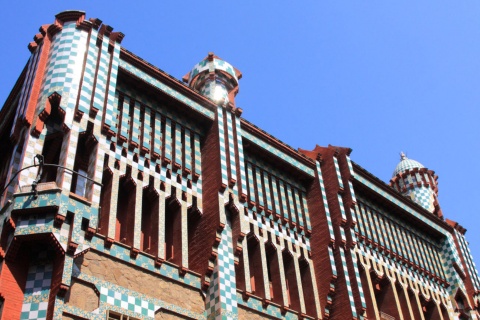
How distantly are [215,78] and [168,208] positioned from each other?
17.8ft

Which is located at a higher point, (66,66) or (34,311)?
(66,66)

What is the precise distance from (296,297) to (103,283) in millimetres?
5546

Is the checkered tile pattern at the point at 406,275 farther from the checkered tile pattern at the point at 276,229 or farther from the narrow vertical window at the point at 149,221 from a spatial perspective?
the narrow vertical window at the point at 149,221

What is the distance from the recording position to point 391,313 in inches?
742

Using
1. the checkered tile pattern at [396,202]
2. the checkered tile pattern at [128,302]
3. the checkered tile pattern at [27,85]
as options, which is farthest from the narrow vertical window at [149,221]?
the checkered tile pattern at [396,202]

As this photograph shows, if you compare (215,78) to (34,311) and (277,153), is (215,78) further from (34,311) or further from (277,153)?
(34,311)

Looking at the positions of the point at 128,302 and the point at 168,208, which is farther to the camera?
the point at 168,208

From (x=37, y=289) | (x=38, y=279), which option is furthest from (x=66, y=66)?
(x=37, y=289)

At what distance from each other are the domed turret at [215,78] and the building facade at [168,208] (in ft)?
0.17

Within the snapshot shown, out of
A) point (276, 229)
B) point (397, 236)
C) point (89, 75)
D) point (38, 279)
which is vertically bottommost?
point (38, 279)

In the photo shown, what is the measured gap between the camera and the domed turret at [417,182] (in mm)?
27281

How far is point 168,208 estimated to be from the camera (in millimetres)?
15477

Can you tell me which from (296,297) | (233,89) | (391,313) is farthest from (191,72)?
(391,313)

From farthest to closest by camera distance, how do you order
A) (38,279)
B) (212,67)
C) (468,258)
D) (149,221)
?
(468,258) < (212,67) < (149,221) < (38,279)
